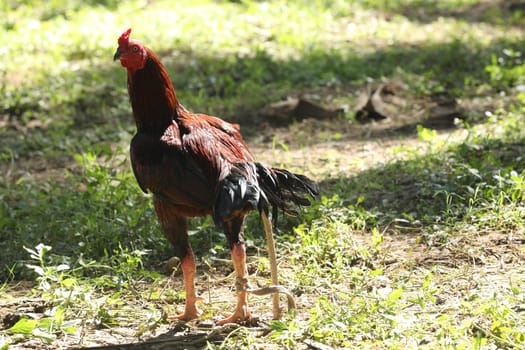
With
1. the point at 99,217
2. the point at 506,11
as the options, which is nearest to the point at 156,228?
the point at 99,217

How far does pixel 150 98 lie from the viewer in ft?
14.5

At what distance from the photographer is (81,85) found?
9273 mm

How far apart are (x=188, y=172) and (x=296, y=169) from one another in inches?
107

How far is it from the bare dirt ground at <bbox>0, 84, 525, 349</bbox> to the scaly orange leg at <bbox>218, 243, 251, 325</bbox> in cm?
8

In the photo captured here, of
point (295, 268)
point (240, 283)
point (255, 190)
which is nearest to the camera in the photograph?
point (255, 190)

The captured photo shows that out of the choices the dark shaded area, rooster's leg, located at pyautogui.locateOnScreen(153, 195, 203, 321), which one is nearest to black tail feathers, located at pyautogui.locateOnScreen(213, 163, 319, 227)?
rooster's leg, located at pyautogui.locateOnScreen(153, 195, 203, 321)

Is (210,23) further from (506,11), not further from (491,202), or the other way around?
(491,202)

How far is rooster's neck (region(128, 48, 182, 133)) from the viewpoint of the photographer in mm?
4418

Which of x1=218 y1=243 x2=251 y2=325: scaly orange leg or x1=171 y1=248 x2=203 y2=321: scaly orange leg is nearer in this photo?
x1=218 y1=243 x2=251 y2=325: scaly orange leg

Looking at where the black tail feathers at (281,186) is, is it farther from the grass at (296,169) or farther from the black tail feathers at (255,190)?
the grass at (296,169)

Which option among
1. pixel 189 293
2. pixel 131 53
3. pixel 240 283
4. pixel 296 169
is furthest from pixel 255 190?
pixel 296 169

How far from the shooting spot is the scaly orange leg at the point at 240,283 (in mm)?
4223

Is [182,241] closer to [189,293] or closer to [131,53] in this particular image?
[189,293]

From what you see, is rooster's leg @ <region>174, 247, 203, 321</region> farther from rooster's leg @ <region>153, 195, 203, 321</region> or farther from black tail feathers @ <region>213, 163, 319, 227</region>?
black tail feathers @ <region>213, 163, 319, 227</region>
